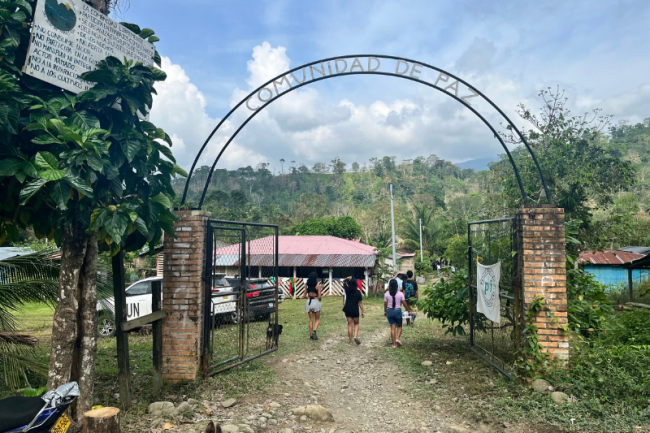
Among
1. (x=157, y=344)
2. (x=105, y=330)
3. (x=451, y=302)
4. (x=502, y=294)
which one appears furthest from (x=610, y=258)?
(x=157, y=344)

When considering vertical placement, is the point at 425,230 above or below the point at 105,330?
above

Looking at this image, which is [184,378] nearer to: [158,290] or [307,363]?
[158,290]

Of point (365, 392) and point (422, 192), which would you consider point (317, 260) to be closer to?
point (365, 392)

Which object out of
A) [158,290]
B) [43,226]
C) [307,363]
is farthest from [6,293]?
[307,363]

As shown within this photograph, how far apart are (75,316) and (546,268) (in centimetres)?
572

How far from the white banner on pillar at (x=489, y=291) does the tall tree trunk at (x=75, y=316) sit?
5112 mm

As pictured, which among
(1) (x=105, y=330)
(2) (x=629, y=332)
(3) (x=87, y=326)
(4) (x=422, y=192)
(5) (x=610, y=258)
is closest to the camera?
(3) (x=87, y=326)

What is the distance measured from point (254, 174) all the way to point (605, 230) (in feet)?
230

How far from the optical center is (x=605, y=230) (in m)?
17.4

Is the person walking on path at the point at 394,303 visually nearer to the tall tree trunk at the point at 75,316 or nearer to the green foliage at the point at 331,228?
the tall tree trunk at the point at 75,316

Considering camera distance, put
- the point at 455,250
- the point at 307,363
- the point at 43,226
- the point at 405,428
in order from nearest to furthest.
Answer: the point at 43,226, the point at 405,428, the point at 307,363, the point at 455,250

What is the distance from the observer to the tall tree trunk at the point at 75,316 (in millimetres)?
4375

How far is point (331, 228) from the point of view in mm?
35219

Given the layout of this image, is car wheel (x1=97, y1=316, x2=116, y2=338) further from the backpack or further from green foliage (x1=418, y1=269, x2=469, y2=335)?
green foliage (x1=418, y1=269, x2=469, y2=335)
